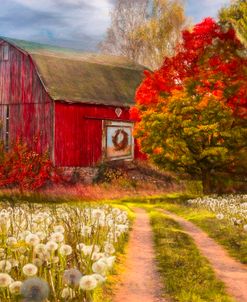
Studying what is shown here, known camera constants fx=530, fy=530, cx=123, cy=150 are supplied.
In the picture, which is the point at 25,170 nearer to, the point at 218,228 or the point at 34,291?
the point at 218,228

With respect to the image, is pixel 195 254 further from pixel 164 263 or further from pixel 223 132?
pixel 223 132

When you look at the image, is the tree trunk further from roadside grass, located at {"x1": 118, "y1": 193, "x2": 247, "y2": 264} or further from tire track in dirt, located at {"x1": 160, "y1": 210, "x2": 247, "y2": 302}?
tire track in dirt, located at {"x1": 160, "y1": 210, "x2": 247, "y2": 302}

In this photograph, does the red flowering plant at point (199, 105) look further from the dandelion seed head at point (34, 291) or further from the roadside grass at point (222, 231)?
the dandelion seed head at point (34, 291)

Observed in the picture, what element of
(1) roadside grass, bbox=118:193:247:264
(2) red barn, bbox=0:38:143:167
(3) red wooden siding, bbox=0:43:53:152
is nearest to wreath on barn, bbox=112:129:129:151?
(2) red barn, bbox=0:38:143:167

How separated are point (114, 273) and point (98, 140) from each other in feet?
85.7

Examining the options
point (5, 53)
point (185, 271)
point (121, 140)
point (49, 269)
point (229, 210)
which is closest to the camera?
point (49, 269)

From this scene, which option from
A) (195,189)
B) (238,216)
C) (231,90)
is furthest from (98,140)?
(238,216)

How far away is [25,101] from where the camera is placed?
3453 cm

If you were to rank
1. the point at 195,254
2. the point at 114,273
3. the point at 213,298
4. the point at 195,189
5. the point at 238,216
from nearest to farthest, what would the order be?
the point at 213,298, the point at 114,273, the point at 195,254, the point at 238,216, the point at 195,189

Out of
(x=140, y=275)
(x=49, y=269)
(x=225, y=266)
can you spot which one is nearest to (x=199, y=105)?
(x=225, y=266)

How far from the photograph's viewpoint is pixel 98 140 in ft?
115

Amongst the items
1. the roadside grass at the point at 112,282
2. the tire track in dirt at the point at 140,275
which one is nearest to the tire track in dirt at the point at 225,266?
the tire track in dirt at the point at 140,275

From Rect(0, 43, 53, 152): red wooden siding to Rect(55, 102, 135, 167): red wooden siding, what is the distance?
2.27 feet

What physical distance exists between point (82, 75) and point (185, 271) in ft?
93.0
